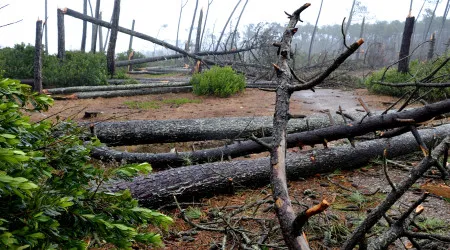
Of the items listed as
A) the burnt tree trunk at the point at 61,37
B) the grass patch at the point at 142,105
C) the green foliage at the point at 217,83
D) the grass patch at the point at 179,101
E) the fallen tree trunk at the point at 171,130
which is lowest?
the fallen tree trunk at the point at 171,130

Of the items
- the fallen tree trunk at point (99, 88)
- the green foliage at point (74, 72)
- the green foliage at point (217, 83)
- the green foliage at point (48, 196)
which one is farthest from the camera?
the green foliage at point (74, 72)

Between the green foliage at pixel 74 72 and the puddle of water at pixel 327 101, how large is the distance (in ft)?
24.0

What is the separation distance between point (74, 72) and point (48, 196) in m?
11.4

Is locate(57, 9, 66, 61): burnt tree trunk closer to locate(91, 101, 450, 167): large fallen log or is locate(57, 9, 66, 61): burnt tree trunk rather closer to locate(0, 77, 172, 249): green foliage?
locate(91, 101, 450, 167): large fallen log

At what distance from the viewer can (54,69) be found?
457 inches

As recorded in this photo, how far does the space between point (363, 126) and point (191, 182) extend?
1.98m

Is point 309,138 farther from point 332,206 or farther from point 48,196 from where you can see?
point 48,196

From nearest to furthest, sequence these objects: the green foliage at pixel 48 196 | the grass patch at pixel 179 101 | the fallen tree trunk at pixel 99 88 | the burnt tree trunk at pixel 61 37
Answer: the green foliage at pixel 48 196
the grass patch at pixel 179 101
the fallen tree trunk at pixel 99 88
the burnt tree trunk at pixel 61 37

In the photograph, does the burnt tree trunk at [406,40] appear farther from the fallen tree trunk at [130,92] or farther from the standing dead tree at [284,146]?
the standing dead tree at [284,146]

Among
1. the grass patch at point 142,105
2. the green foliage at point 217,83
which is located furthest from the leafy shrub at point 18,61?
the green foliage at point 217,83

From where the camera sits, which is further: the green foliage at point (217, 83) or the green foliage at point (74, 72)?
the green foliage at point (74, 72)

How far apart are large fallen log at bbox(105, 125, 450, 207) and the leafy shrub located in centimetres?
1020

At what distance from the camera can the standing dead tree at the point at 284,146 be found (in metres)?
1.64

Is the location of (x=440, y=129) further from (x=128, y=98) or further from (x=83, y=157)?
(x=128, y=98)
